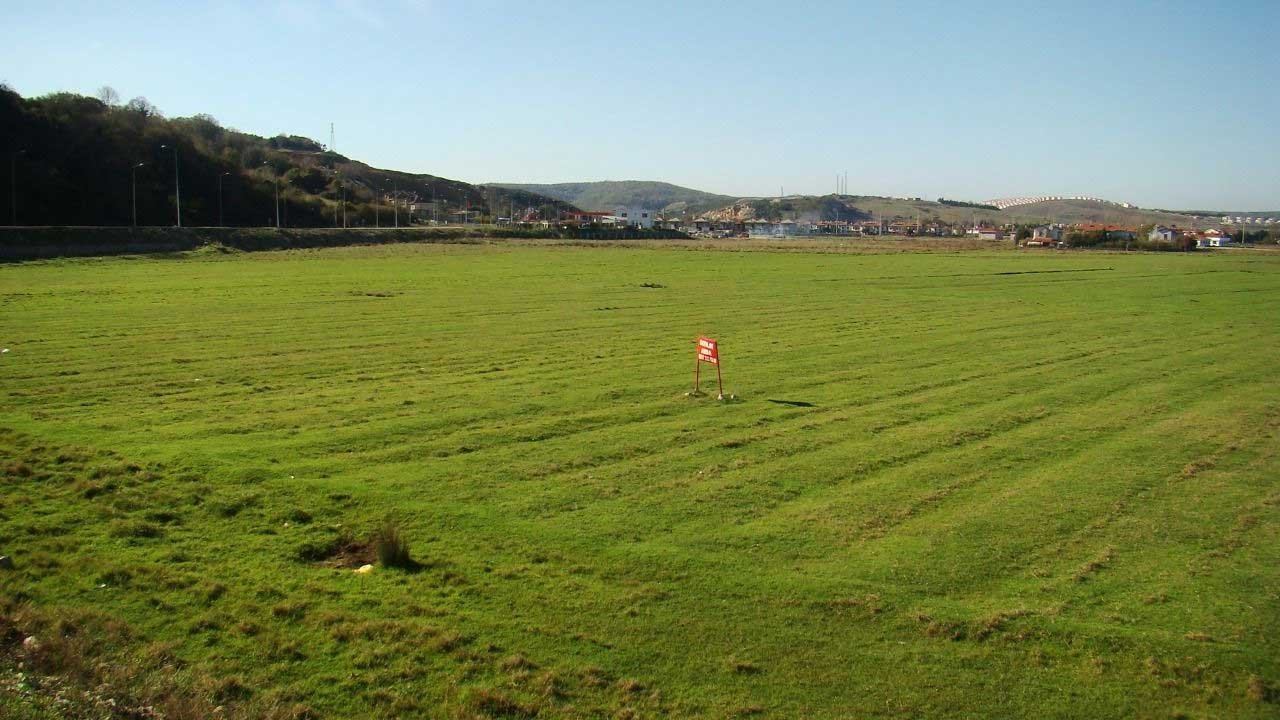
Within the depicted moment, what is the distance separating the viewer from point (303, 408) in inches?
695

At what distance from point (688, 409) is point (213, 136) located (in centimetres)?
17625

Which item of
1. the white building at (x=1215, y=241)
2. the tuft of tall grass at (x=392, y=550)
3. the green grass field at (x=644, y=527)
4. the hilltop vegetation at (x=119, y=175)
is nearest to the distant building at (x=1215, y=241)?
the white building at (x=1215, y=241)

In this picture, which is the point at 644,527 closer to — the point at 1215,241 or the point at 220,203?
A: the point at 220,203

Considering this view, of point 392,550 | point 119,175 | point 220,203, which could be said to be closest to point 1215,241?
point 220,203

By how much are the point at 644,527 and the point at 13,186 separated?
83.7m

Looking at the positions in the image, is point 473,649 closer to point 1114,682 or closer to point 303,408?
point 1114,682

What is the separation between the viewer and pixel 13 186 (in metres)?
76.0

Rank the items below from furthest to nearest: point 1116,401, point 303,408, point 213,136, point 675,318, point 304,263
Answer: point 213,136, point 304,263, point 675,318, point 1116,401, point 303,408

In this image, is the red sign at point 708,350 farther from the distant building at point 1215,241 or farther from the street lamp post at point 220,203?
the distant building at point 1215,241

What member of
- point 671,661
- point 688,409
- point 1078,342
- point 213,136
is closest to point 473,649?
point 671,661

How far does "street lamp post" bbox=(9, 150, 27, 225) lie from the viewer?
249 feet

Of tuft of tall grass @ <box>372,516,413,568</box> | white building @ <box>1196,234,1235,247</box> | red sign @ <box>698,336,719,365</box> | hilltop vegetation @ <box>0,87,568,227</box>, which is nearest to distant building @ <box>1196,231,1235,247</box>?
white building @ <box>1196,234,1235,247</box>

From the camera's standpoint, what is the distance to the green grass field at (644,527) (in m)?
7.91

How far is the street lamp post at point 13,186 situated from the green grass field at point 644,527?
197 feet
